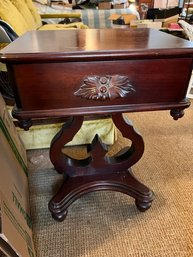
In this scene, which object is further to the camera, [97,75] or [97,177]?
[97,177]

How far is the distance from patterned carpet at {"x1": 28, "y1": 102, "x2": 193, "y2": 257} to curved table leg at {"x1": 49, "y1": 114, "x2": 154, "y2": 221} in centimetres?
7

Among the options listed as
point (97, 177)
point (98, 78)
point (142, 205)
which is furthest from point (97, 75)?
point (142, 205)

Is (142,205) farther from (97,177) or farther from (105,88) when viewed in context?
(105,88)

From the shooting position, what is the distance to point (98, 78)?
65 centimetres

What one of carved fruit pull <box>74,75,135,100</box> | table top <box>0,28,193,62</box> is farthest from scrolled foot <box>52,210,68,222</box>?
table top <box>0,28,193,62</box>

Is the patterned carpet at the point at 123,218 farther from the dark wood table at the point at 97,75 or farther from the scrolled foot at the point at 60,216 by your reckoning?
the dark wood table at the point at 97,75

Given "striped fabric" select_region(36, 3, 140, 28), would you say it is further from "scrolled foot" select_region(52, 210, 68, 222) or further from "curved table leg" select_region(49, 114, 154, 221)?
"scrolled foot" select_region(52, 210, 68, 222)

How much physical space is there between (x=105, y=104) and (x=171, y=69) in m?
0.22

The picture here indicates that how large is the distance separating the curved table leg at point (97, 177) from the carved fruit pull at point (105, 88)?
29 centimetres

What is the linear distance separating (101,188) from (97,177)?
0.05 metres

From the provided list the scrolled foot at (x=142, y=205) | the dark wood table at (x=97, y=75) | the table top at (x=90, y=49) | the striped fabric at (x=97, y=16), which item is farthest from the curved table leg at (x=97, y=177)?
the striped fabric at (x=97, y=16)

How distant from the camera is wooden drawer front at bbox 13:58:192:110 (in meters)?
0.63

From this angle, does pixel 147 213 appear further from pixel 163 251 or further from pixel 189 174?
pixel 189 174

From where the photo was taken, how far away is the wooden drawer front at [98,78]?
0.63m
